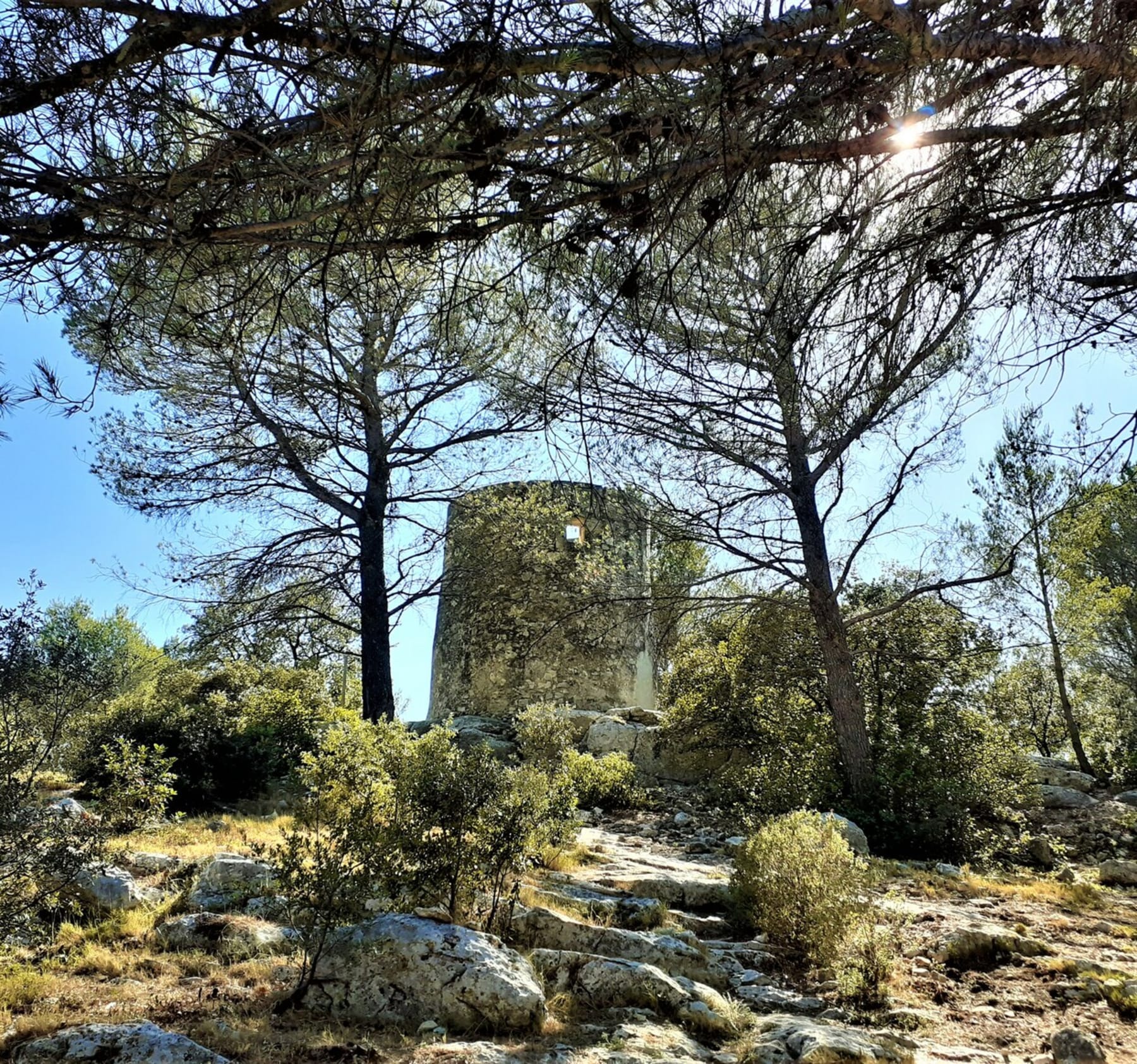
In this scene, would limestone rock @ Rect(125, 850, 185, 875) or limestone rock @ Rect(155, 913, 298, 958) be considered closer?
limestone rock @ Rect(155, 913, 298, 958)

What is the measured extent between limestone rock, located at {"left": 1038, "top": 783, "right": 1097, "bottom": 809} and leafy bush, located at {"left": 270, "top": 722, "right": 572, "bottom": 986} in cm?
915

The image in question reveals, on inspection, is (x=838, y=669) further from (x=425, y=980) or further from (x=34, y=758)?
(x=34, y=758)

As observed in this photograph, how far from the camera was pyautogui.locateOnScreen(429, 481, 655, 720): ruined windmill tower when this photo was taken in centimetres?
1114

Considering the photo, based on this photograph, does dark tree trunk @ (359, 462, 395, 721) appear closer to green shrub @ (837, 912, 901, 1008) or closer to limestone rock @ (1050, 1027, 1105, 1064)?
green shrub @ (837, 912, 901, 1008)

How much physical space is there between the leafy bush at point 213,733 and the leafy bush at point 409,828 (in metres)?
4.49

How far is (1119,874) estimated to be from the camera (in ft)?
23.4

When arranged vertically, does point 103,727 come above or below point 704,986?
above

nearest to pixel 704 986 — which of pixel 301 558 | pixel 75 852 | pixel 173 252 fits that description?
pixel 75 852

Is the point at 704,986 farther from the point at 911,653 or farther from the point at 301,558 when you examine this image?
the point at 301,558

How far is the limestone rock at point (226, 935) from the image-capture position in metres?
4.05

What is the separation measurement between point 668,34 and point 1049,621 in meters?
14.6

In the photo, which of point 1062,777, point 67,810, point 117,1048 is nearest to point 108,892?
point 67,810

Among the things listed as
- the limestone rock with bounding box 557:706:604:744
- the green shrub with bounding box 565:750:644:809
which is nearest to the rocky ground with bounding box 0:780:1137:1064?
the green shrub with bounding box 565:750:644:809

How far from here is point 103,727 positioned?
9.38 metres
